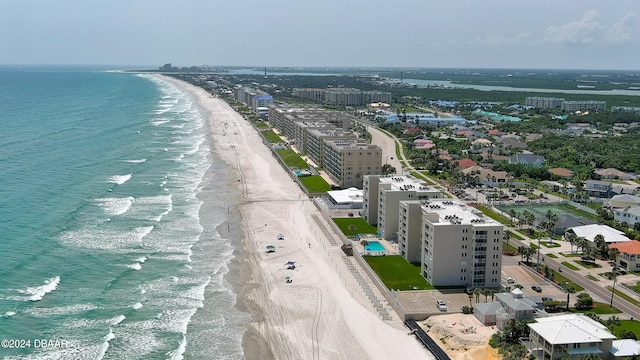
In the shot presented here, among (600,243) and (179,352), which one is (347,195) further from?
(179,352)

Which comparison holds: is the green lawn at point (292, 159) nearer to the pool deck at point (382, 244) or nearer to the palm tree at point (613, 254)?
the pool deck at point (382, 244)

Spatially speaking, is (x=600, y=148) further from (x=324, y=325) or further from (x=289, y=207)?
(x=324, y=325)

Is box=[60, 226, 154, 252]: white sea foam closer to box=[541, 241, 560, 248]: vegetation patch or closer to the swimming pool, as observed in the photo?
the swimming pool

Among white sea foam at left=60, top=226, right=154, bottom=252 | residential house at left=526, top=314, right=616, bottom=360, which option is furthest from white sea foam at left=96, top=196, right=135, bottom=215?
residential house at left=526, top=314, right=616, bottom=360

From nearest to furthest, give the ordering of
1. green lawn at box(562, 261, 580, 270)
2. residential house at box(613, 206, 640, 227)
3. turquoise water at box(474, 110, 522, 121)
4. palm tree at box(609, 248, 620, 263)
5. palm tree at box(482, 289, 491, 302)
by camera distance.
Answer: palm tree at box(482, 289, 491, 302)
green lawn at box(562, 261, 580, 270)
palm tree at box(609, 248, 620, 263)
residential house at box(613, 206, 640, 227)
turquoise water at box(474, 110, 522, 121)

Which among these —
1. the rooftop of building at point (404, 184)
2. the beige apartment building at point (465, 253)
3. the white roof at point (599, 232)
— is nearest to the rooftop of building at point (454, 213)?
the beige apartment building at point (465, 253)

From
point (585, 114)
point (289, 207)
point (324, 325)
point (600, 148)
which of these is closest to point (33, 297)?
point (324, 325)

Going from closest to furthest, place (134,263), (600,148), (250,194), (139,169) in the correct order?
Answer: (134,263)
(250,194)
(139,169)
(600,148)
